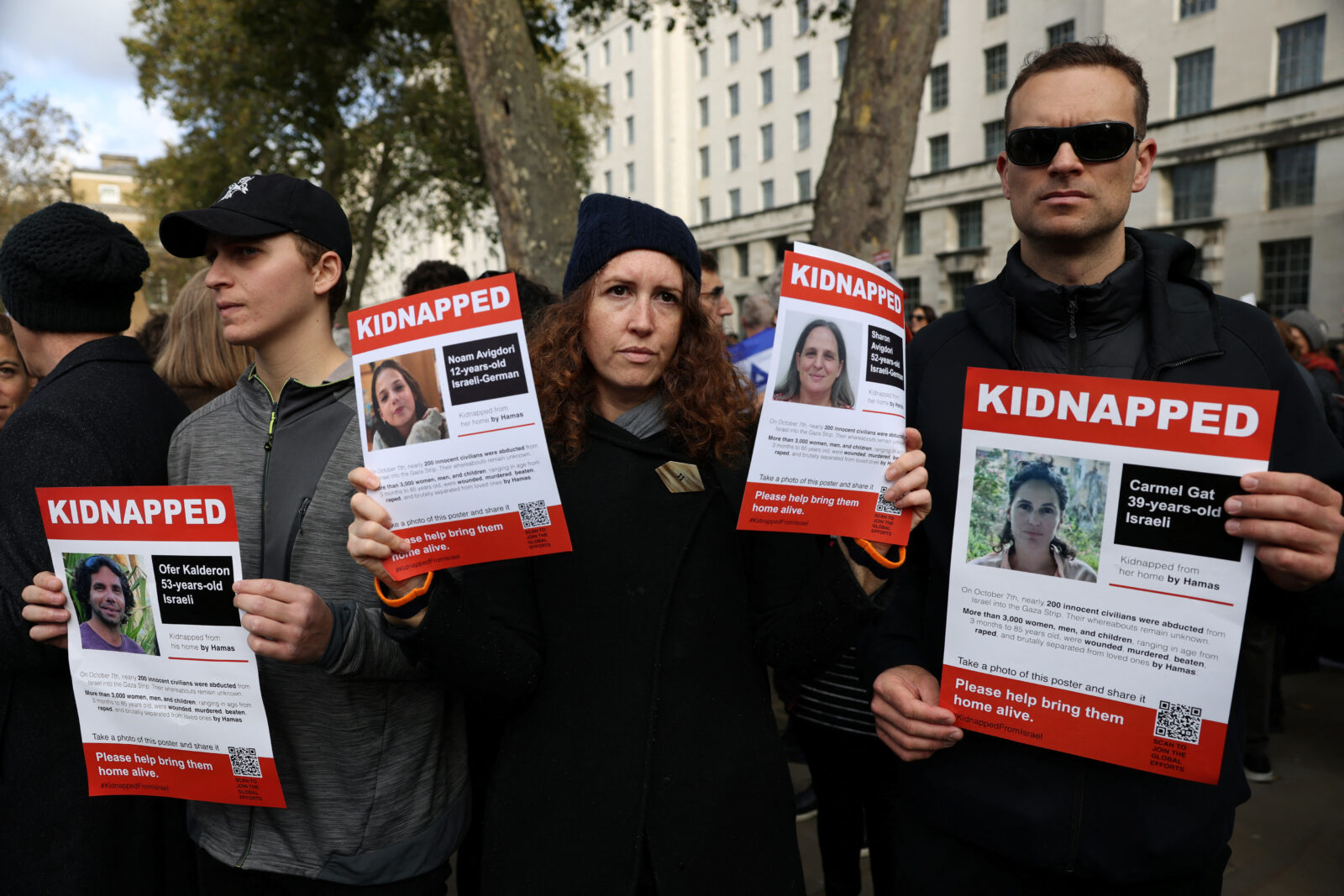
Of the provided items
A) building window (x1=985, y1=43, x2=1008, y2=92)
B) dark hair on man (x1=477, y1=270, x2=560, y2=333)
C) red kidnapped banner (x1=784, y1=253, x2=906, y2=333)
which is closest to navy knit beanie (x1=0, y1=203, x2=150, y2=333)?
dark hair on man (x1=477, y1=270, x2=560, y2=333)

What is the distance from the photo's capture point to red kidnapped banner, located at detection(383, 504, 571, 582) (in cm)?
169

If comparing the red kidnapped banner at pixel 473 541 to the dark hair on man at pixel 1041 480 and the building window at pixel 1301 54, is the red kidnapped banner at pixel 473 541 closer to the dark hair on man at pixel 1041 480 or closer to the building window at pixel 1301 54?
the dark hair on man at pixel 1041 480

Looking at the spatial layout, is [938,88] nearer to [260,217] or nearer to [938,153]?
[938,153]

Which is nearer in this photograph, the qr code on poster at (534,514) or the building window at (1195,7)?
the qr code on poster at (534,514)

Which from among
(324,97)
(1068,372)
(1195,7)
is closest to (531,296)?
(1068,372)

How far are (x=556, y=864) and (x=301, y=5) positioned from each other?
13.2 m

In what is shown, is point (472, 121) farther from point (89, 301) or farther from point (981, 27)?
point (981, 27)

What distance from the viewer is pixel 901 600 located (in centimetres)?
198

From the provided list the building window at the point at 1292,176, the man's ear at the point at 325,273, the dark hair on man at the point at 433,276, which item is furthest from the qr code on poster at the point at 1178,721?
the building window at the point at 1292,176

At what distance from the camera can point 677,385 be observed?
1.96 meters

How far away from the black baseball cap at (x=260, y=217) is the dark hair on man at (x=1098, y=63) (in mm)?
1545

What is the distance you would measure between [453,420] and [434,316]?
0.65 feet

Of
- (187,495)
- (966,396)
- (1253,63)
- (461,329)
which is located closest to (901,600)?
(966,396)

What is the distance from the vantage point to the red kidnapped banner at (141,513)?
1765 mm
